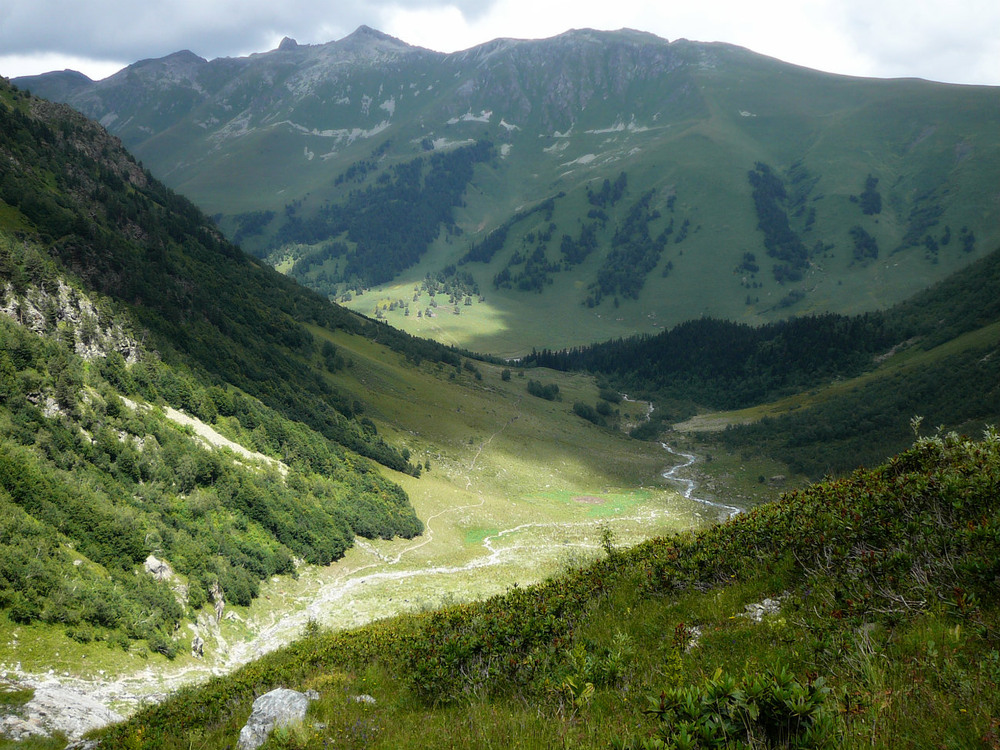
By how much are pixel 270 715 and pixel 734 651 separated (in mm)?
7103

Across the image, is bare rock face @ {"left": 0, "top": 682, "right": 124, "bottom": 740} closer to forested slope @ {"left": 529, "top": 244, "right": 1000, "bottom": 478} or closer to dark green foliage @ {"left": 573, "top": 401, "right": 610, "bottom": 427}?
forested slope @ {"left": 529, "top": 244, "right": 1000, "bottom": 478}

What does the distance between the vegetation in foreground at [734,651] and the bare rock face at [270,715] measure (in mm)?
321

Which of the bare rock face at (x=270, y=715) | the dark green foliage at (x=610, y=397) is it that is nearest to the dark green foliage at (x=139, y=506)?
the bare rock face at (x=270, y=715)

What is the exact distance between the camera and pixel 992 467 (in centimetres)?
750

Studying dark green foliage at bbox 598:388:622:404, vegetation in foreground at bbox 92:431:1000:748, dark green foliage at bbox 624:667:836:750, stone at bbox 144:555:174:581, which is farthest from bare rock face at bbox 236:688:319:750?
dark green foliage at bbox 598:388:622:404

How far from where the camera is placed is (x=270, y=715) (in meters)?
8.34

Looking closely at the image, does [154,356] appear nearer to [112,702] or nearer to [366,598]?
[366,598]

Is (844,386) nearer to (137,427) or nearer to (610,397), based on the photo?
(610,397)

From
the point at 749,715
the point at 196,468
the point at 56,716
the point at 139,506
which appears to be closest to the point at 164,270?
the point at 196,468

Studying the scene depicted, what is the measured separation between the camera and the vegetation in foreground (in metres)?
3.92

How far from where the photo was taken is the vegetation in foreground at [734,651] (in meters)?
3.92

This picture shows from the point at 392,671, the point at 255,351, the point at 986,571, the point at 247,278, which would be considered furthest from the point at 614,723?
the point at 247,278

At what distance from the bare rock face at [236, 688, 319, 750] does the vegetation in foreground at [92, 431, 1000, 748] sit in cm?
32

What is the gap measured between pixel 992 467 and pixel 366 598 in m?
33.7
